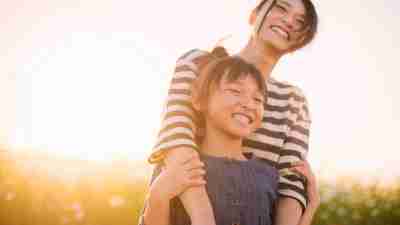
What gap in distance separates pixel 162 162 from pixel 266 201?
1.48 feet

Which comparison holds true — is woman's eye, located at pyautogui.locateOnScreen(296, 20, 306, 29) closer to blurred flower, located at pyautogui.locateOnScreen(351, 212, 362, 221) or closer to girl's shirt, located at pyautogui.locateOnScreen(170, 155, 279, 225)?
girl's shirt, located at pyautogui.locateOnScreen(170, 155, 279, 225)

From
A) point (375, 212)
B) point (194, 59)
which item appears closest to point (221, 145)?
point (194, 59)

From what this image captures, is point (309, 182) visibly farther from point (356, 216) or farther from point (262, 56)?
point (356, 216)

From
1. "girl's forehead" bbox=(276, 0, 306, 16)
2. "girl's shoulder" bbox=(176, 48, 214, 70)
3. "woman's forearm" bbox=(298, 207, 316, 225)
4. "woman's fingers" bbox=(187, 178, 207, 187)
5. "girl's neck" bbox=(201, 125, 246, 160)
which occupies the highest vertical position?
"girl's forehead" bbox=(276, 0, 306, 16)

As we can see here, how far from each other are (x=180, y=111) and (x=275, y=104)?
0.49m

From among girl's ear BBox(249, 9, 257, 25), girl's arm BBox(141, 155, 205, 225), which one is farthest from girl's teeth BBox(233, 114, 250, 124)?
girl's ear BBox(249, 9, 257, 25)

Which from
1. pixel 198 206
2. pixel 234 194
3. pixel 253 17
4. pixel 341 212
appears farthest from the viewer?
pixel 341 212

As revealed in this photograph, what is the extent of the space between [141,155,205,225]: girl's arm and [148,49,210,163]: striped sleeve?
0.32 ft

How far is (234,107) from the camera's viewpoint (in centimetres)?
298

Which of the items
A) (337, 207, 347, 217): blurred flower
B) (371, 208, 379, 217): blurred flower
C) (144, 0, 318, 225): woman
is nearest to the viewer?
(144, 0, 318, 225): woman

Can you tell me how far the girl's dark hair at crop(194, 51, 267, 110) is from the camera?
3.02 metres

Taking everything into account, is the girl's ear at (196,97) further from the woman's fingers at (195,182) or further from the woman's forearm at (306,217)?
the woman's forearm at (306,217)

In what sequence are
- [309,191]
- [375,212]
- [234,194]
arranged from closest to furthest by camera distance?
[234,194], [309,191], [375,212]

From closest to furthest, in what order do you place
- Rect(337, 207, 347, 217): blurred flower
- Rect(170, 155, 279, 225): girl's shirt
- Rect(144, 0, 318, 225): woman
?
Rect(170, 155, 279, 225): girl's shirt, Rect(144, 0, 318, 225): woman, Rect(337, 207, 347, 217): blurred flower
